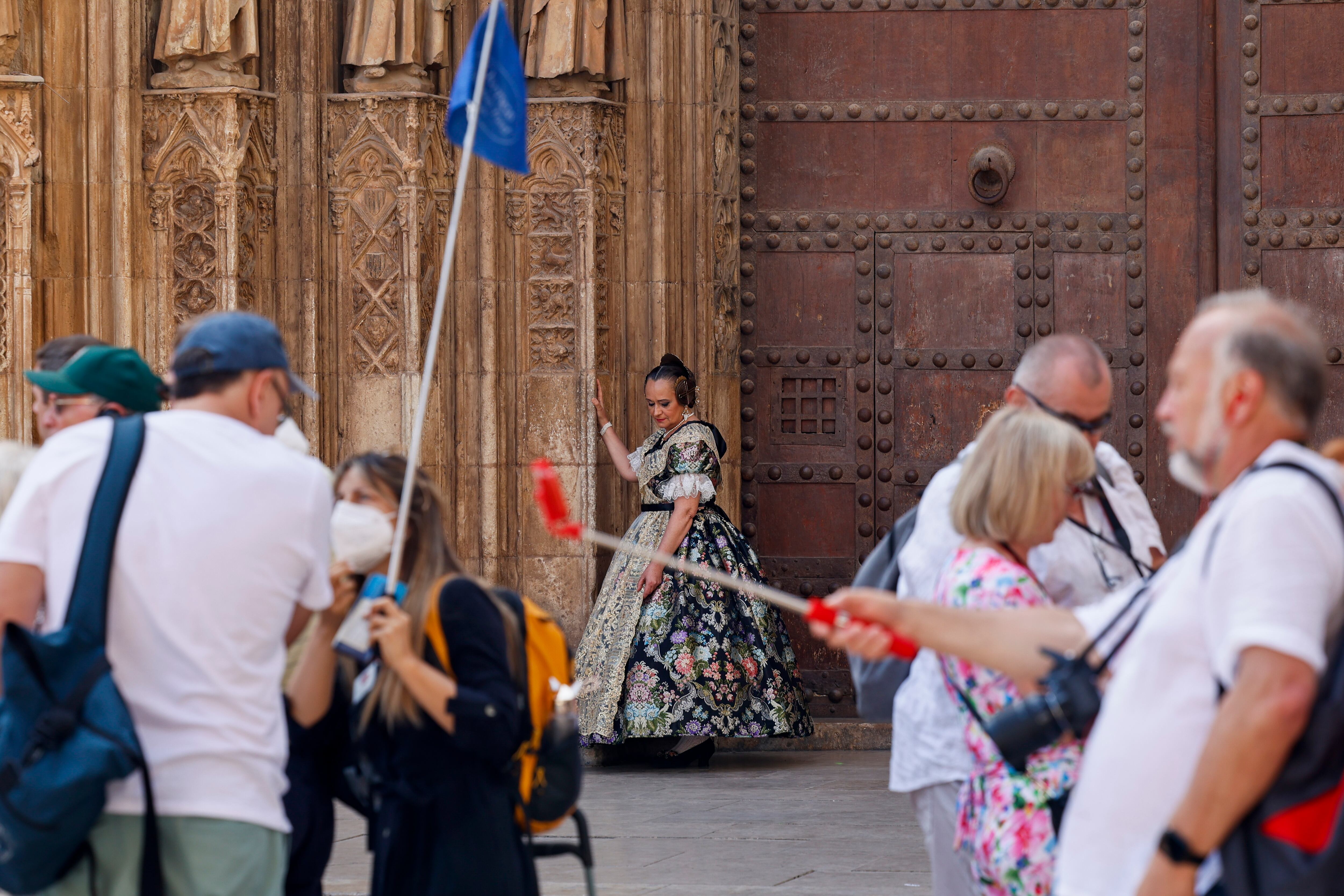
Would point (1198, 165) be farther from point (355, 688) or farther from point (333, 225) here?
point (355, 688)

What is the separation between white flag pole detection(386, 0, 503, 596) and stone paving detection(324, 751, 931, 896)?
2.26 meters

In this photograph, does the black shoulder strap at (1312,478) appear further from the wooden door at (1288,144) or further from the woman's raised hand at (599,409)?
the wooden door at (1288,144)

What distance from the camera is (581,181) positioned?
816 cm

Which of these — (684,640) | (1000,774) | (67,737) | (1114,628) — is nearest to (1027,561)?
(1000,774)

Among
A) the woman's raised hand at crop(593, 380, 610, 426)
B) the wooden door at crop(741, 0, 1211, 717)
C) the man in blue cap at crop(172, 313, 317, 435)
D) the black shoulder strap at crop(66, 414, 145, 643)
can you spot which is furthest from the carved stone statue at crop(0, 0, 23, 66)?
the black shoulder strap at crop(66, 414, 145, 643)

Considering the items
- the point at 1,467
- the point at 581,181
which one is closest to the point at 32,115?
the point at 581,181

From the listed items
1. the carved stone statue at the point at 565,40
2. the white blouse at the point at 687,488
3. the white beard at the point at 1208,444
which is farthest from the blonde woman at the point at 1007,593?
the carved stone statue at the point at 565,40

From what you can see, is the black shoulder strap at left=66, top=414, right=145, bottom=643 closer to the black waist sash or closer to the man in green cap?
the man in green cap

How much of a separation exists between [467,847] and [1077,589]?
4.48 ft

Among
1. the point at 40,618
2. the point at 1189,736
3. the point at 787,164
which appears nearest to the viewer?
the point at 1189,736

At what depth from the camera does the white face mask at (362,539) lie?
3.50m

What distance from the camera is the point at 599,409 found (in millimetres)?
8109

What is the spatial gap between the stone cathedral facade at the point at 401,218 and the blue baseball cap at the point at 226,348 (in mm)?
4736

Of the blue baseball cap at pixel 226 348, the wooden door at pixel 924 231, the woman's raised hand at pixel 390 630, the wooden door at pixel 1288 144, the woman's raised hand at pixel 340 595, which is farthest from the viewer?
the wooden door at pixel 924 231
